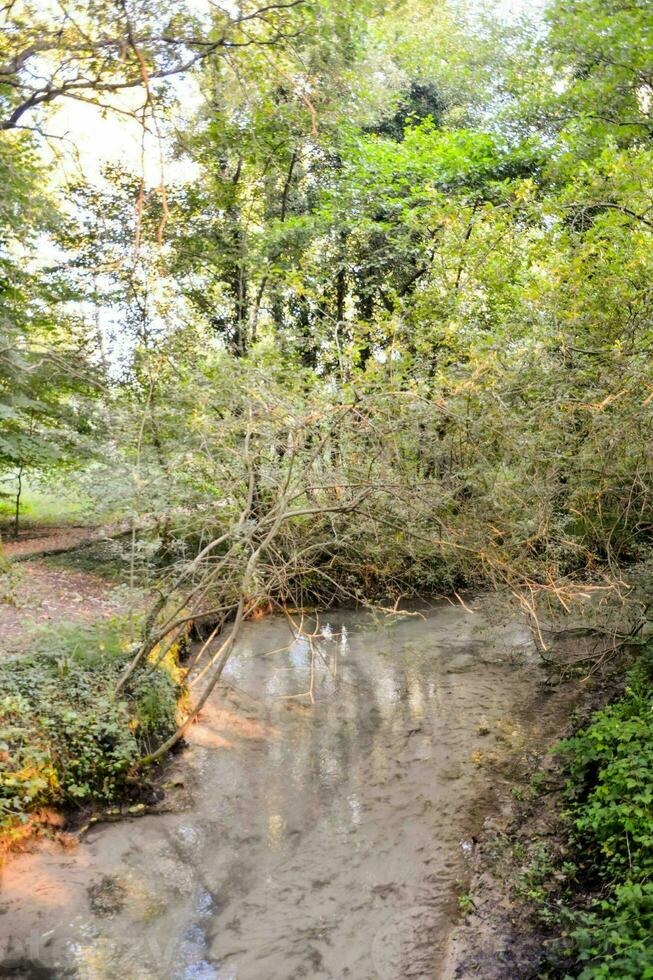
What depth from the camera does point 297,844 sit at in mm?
6555

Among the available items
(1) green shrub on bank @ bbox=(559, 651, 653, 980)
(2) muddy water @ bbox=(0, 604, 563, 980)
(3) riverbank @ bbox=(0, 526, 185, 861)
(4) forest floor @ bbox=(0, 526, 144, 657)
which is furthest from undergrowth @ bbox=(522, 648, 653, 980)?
(4) forest floor @ bbox=(0, 526, 144, 657)

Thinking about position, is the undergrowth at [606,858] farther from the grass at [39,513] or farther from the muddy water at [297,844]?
the grass at [39,513]

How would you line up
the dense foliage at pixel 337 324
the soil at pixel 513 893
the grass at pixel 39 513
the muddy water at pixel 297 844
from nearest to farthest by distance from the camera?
1. the soil at pixel 513 893
2. the muddy water at pixel 297 844
3. the dense foliage at pixel 337 324
4. the grass at pixel 39 513

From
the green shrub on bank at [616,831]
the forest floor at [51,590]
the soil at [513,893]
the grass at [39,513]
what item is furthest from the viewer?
the grass at [39,513]

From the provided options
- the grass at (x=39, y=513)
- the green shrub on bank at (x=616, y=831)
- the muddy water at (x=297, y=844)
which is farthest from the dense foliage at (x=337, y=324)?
the grass at (x=39, y=513)

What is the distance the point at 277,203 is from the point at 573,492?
1002 centimetres

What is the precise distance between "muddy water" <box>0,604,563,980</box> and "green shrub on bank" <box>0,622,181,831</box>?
1.43 ft

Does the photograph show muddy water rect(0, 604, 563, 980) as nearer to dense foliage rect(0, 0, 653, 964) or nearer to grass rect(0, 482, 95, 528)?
dense foliage rect(0, 0, 653, 964)

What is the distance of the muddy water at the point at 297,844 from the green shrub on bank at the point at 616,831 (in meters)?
1.03

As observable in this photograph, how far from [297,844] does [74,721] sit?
2346 millimetres

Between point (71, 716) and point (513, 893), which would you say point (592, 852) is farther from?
point (71, 716)

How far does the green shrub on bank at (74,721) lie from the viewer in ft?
20.1

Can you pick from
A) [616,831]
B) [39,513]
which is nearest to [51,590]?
[39,513]

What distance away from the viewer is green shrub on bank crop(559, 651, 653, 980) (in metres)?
4.21
